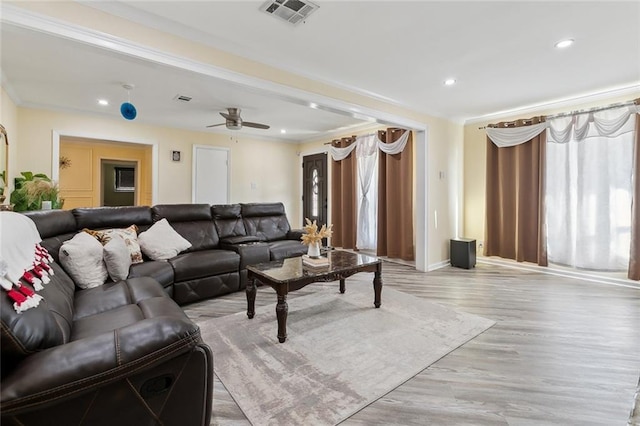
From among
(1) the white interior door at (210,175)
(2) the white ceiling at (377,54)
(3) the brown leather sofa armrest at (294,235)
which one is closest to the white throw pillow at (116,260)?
(2) the white ceiling at (377,54)

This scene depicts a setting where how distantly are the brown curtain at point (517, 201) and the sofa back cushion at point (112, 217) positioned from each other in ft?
16.6

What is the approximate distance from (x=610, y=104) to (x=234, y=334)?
203 inches

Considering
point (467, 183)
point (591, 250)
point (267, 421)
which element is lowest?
point (267, 421)

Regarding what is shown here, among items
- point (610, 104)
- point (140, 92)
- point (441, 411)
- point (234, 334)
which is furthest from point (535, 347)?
point (140, 92)

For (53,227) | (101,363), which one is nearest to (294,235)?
(53,227)

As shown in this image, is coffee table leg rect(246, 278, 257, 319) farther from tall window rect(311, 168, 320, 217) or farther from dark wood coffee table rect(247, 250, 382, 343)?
tall window rect(311, 168, 320, 217)

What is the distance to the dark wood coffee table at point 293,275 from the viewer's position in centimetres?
247

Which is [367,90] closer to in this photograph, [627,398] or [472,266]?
[472,266]

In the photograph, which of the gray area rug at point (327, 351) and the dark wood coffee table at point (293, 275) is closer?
the gray area rug at point (327, 351)

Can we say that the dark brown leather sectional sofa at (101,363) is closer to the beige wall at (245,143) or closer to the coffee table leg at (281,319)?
the coffee table leg at (281,319)

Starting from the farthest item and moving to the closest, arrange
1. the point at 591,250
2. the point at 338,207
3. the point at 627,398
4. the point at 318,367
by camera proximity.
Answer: the point at 338,207
the point at 591,250
the point at 318,367
the point at 627,398

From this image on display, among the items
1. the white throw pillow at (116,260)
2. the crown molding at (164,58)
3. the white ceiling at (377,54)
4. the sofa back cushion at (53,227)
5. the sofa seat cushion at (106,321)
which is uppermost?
the white ceiling at (377,54)

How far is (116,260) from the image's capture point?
257cm

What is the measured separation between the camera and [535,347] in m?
2.36
